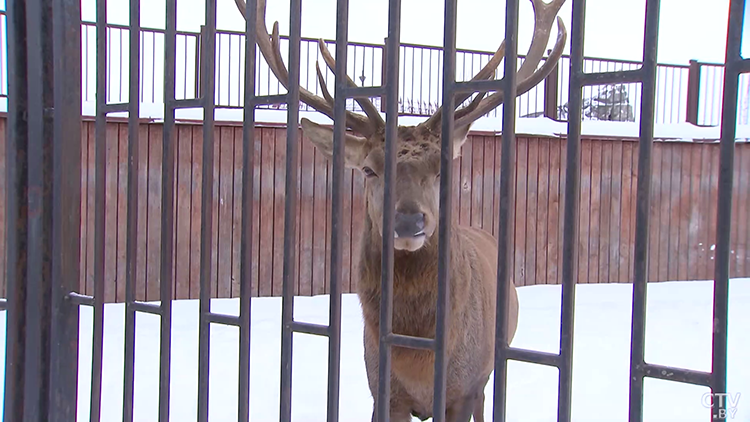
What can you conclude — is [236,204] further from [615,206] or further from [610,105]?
[610,105]

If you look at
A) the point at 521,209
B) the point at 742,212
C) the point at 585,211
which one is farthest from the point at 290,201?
the point at 742,212

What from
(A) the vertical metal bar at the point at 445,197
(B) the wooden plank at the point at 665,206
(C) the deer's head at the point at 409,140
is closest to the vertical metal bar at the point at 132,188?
(C) the deer's head at the point at 409,140

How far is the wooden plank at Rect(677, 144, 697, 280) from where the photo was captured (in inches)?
376

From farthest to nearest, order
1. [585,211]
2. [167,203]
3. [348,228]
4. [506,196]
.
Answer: [585,211]
[348,228]
[167,203]
[506,196]

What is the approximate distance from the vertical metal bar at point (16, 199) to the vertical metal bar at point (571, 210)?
6.57 feet

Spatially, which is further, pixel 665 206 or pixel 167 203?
pixel 665 206

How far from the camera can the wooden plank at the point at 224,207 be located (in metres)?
7.87

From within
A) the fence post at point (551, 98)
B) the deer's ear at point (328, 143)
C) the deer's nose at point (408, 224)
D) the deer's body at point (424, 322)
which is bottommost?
the deer's body at point (424, 322)

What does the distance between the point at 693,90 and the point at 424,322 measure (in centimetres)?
1091

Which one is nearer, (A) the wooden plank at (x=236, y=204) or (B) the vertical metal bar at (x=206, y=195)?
(B) the vertical metal bar at (x=206, y=195)

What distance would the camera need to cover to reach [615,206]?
30.5 feet

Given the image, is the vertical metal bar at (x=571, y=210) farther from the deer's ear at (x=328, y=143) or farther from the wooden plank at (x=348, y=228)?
the wooden plank at (x=348, y=228)

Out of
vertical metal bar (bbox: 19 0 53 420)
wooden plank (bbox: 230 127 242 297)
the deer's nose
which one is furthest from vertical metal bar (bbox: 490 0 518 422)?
wooden plank (bbox: 230 127 242 297)

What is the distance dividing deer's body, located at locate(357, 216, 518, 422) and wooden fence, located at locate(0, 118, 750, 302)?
16.0 ft
